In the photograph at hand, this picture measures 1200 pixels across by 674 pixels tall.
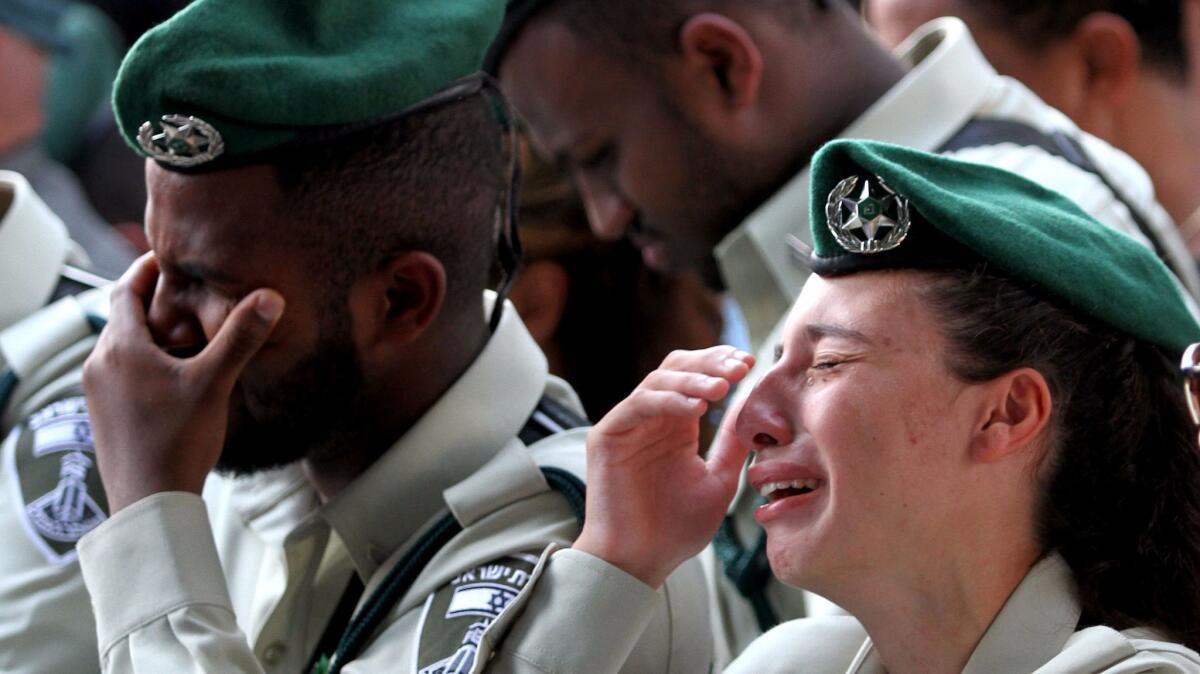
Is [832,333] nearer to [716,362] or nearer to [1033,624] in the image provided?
[716,362]

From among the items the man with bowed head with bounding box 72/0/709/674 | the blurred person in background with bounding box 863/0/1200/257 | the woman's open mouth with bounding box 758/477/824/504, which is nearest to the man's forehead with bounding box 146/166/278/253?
the man with bowed head with bounding box 72/0/709/674

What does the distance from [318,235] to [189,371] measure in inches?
10.1

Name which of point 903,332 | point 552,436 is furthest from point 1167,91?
point 903,332

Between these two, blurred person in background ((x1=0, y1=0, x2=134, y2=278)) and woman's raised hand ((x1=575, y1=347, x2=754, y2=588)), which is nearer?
woman's raised hand ((x1=575, y1=347, x2=754, y2=588))

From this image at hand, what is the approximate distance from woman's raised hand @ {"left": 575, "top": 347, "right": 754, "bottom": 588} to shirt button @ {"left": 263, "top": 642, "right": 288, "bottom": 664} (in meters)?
0.58

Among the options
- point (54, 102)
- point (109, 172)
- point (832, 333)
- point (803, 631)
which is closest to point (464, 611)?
point (803, 631)

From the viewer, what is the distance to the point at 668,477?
2158 mm

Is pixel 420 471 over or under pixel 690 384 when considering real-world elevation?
under

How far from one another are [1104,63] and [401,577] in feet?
7.25

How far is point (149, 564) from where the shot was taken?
7.43ft

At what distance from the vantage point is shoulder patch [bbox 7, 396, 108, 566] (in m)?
2.56

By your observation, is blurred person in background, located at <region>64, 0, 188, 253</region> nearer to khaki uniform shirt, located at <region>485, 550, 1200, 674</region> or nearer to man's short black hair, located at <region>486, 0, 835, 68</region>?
man's short black hair, located at <region>486, 0, 835, 68</region>

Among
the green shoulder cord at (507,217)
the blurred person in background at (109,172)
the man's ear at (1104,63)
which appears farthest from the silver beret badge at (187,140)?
the blurred person in background at (109,172)

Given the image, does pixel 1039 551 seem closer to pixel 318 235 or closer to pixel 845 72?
pixel 318 235
